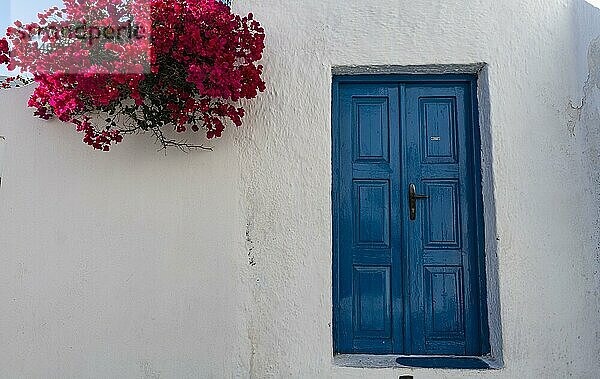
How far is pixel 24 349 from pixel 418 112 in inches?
119

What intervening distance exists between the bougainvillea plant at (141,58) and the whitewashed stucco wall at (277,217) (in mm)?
357

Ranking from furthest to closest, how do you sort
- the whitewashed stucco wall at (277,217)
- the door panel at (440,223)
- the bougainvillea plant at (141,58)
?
the door panel at (440,223) < the whitewashed stucco wall at (277,217) < the bougainvillea plant at (141,58)

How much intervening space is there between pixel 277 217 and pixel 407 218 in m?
0.86

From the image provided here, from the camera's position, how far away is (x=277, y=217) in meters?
3.82

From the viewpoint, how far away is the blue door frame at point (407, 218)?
3830 millimetres

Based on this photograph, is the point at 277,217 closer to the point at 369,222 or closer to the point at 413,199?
the point at 369,222

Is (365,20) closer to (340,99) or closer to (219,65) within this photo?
(340,99)

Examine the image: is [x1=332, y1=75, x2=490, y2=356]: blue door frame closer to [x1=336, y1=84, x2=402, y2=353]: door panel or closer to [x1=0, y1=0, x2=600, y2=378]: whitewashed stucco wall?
[x1=336, y1=84, x2=402, y2=353]: door panel

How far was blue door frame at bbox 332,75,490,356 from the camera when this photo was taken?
3830mm

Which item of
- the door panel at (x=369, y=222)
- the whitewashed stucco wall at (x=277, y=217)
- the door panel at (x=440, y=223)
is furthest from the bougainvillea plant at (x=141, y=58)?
the door panel at (x=440, y=223)

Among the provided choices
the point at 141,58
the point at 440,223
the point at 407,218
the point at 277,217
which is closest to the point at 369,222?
the point at 407,218

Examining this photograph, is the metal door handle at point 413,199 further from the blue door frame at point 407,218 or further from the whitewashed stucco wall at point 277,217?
the whitewashed stucco wall at point 277,217

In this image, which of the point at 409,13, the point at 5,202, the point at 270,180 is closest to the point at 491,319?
the point at 270,180

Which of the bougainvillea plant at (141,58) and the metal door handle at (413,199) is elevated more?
the bougainvillea plant at (141,58)
